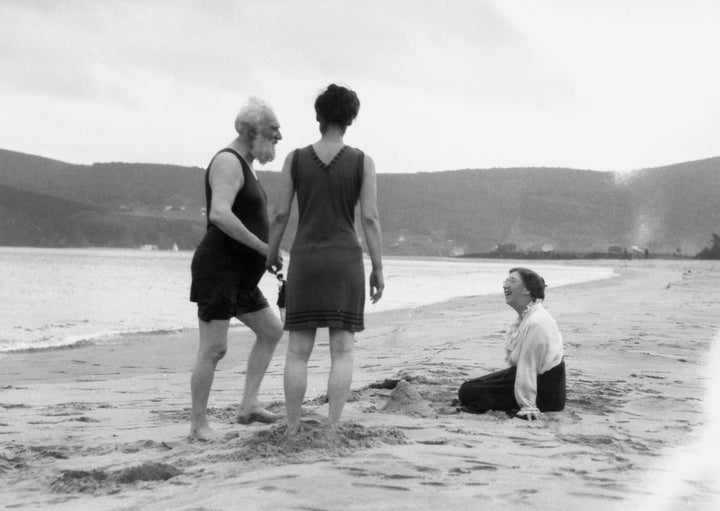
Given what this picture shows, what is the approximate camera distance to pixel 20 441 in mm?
4414

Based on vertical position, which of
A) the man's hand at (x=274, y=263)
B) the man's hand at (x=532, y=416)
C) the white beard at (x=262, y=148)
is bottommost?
the man's hand at (x=532, y=416)

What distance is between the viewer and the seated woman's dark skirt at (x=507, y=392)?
4.80m

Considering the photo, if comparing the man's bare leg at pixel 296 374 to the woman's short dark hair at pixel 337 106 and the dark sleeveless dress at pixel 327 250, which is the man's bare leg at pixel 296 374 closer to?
the dark sleeveless dress at pixel 327 250

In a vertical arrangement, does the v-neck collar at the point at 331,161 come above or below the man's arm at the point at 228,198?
above

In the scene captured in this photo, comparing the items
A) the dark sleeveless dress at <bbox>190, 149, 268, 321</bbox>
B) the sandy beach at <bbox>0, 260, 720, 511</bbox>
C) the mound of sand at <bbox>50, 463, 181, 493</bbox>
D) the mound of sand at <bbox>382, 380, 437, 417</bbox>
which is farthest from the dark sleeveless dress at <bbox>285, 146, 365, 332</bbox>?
the mound of sand at <bbox>382, 380, 437, 417</bbox>

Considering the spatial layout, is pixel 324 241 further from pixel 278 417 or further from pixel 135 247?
pixel 135 247

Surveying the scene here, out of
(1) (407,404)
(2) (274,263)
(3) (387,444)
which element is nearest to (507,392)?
(1) (407,404)

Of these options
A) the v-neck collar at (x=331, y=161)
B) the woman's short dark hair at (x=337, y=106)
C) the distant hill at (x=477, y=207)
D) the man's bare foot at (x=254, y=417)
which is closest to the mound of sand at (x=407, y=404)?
the man's bare foot at (x=254, y=417)

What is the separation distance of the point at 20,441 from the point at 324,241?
2.03 m

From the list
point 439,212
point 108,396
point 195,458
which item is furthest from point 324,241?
point 439,212

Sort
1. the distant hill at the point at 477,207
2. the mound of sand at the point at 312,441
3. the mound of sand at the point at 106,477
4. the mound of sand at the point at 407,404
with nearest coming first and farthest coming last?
the mound of sand at the point at 106,477, the mound of sand at the point at 312,441, the mound of sand at the point at 407,404, the distant hill at the point at 477,207

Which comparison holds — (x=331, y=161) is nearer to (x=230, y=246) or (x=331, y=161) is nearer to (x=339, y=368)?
(x=230, y=246)

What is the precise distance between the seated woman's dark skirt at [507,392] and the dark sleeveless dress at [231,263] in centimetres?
149

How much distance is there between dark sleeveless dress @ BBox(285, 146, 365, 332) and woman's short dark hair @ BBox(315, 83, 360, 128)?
149mm
